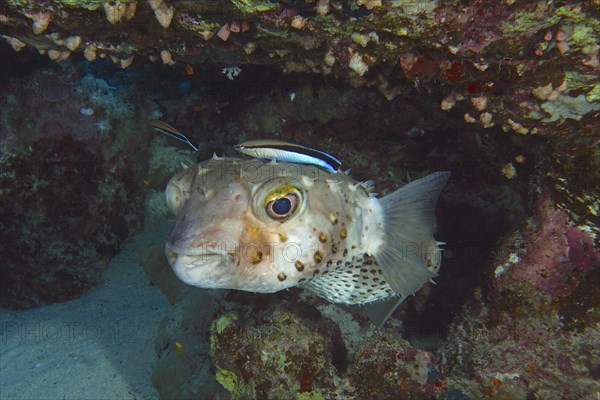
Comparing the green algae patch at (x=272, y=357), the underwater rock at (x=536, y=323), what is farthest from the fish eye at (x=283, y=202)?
the underwater rock at (x=536, y=323)

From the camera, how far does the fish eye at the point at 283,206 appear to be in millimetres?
2281

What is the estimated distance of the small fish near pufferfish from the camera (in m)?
2.24

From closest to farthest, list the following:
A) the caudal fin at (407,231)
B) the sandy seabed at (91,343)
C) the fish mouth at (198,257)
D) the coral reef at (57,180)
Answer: the fish mouth at (198,257) → the caudal fin at (407,231) → the sandy seabed at (91,343) → the coral reef at (57,180)

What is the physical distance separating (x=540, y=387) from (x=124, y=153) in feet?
20.5

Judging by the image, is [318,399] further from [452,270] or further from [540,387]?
[452,270]

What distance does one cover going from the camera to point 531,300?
2.87m

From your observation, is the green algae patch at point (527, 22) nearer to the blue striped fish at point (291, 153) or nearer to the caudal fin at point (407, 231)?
the caudal fin at point (407, 231)

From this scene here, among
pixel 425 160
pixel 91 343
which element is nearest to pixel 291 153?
pixel 425 160

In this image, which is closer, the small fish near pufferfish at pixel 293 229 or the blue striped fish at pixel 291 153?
the small fish near pufferfish at pixel 293 229

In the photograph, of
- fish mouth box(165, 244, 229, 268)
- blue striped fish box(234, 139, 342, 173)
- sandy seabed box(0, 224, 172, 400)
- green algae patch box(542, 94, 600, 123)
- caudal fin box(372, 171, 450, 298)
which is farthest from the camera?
sandy seabed box(0, 224, 172, 400)

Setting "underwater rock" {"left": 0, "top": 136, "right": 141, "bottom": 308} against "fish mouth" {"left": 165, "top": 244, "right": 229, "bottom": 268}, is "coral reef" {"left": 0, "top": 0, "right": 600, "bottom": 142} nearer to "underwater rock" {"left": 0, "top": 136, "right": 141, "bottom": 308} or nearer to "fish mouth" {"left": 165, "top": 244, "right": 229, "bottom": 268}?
"fish mouth" {"left": 165, "top": 244, "right": 229, "bottom": 268}

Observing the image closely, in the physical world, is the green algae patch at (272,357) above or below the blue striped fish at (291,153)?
below

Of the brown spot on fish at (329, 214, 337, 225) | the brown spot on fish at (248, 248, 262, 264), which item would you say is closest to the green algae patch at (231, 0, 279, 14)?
the brown spot on fish at (329, 214, 337, 225)

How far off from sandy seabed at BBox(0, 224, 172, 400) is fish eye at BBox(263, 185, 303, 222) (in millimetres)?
3283
